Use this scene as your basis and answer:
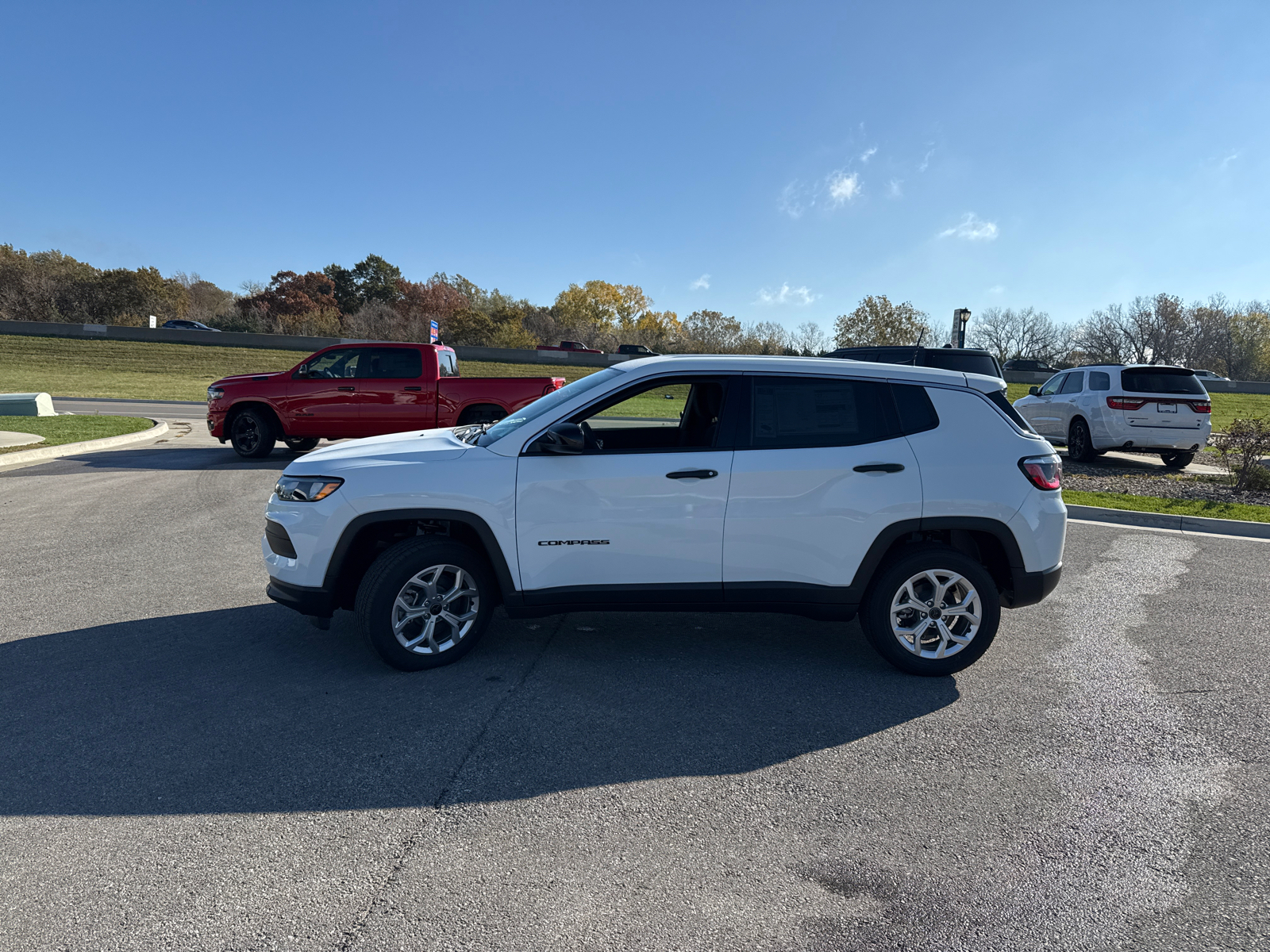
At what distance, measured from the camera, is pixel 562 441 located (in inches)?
176

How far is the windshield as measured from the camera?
4812mm

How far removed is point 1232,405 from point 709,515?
1603 inches

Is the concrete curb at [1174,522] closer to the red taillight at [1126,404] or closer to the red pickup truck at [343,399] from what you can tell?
the red taillight at [1126,404]

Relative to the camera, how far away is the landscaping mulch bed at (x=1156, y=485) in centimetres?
1158

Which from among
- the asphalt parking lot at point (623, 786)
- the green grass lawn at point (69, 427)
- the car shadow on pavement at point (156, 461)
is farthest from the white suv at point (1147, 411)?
the green grass lawn at point (69, 427)

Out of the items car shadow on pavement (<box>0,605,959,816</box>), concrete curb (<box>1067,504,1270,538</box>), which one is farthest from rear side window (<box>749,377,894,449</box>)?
concrete curb (<box>1067,504,1270,538</box>)

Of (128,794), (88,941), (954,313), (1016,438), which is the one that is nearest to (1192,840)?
(1016,438)

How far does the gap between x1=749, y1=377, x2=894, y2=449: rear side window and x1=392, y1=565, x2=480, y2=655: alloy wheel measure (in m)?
1.82

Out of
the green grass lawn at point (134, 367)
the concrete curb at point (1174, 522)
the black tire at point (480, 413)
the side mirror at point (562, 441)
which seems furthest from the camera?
the green grass lawn at point (134, 367)

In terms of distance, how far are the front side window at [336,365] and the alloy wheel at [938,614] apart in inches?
445

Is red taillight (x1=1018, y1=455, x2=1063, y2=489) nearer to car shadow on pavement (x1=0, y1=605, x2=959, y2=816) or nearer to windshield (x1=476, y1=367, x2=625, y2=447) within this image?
car shadow on pavement (x1=0, y1=605, x2=959, y2=816)

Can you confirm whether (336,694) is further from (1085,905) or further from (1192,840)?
(1192,840)

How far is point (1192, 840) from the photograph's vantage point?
3.18 meters

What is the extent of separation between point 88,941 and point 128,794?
93 centimetres
